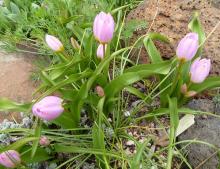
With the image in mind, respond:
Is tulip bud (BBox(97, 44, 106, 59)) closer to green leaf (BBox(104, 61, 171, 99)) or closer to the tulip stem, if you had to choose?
green leaf (BBox(104, 61, 171, 99))

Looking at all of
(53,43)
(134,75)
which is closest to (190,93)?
(134,75)

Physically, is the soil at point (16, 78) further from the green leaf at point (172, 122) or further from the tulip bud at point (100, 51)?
the green leaf at point (172, 122)

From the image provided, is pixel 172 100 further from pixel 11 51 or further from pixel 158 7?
pixel 11 51

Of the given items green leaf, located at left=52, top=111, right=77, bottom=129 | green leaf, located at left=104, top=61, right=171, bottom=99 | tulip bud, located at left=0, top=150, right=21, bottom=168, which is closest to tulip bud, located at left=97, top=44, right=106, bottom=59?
green leaf, located at left=104, top=61, right=171, bottom=99

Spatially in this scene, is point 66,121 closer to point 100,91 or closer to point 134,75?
point 100,91

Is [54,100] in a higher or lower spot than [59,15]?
lower

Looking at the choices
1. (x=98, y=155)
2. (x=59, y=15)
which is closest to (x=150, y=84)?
(x=98, y=155)

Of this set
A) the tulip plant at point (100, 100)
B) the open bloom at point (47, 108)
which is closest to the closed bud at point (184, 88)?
the tulip plant at point (100, 100)
